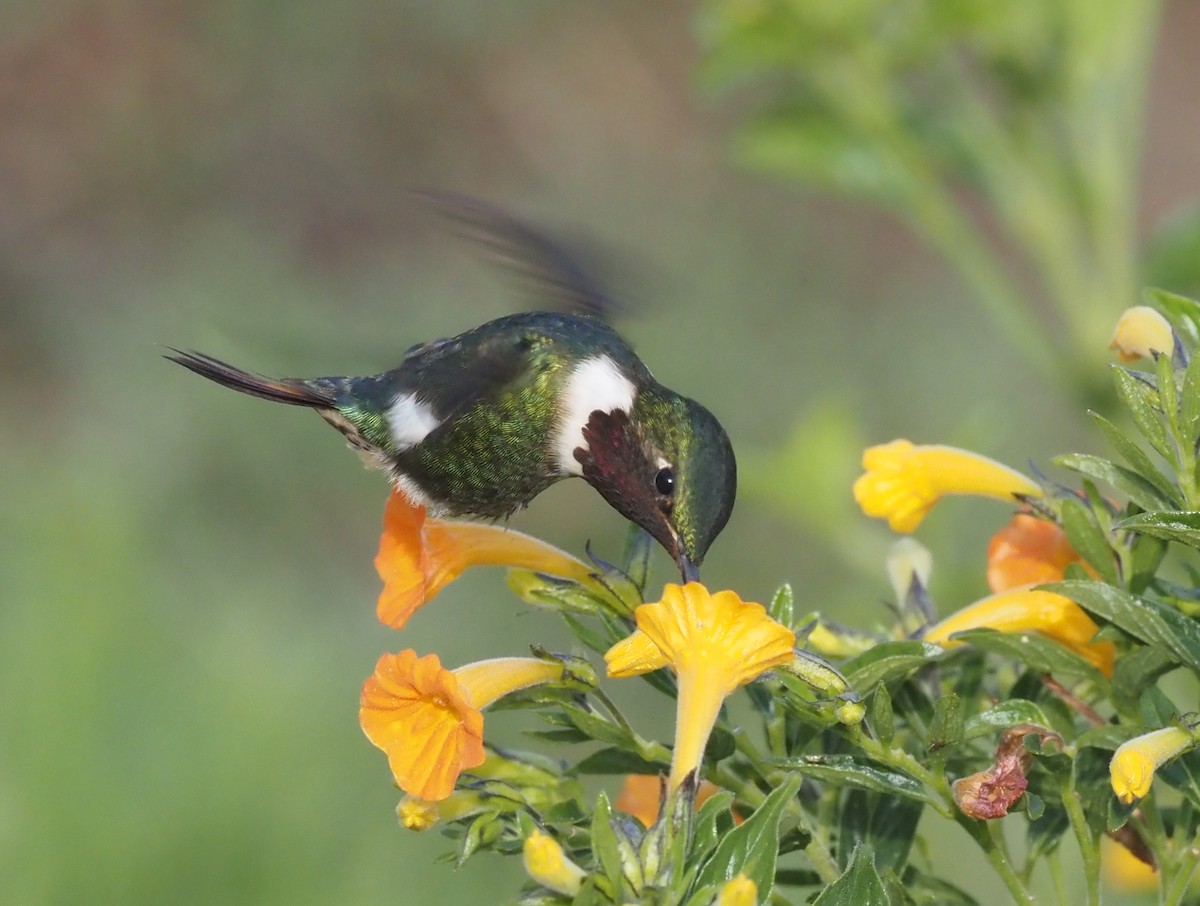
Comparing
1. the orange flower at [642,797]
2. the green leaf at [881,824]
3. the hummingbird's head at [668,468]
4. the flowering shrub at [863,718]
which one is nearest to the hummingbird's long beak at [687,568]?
the hummingbird's head at [668,468]

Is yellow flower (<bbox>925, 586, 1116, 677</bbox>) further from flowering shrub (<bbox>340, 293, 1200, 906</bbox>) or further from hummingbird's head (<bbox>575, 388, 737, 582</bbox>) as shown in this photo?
hummingbird's head (<bbox>575, 388, 737, 582</bbox>)

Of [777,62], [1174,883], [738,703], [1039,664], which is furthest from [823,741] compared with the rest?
[738,703]

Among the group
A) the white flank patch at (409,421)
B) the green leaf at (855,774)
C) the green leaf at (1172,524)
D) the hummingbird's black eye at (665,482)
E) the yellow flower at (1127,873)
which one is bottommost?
the green leaf at (855,774)

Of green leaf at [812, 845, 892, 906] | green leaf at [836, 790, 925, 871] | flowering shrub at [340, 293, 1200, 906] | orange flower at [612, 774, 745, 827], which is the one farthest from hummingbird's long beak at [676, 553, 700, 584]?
green leaf at [812, 845, 892, 906]

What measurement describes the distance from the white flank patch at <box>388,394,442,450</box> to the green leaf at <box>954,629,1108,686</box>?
0.81m

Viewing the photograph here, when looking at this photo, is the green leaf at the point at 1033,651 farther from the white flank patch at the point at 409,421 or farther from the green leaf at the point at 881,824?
the white flank patch at the point at 409,421

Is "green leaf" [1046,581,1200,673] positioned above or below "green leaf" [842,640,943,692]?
above

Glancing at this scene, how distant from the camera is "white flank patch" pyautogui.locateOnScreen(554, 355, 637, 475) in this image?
187 cm

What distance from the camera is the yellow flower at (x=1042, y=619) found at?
1.46 meters

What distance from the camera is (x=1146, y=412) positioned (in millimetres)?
1337

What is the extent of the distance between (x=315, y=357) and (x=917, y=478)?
2.46ft

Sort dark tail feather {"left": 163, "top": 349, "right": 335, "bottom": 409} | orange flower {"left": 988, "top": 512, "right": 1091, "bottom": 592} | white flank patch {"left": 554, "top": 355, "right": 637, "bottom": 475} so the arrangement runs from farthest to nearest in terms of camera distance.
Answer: white flank patch {"left": 554, "top": 355, "right": 637, "bottom": 475}
dark tail feather {"left": 163, "top": 349, "right": 335, "bottom": 409}
orange flower {"left": 988, "top": 512, "right": 1091, "bottom": 592}

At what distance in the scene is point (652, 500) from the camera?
1746 millimetres

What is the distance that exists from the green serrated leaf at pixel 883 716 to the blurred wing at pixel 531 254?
0.97 m
